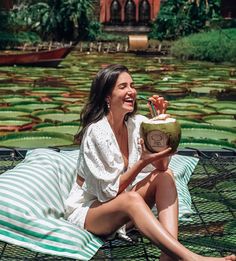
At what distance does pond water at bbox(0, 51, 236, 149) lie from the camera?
4.25 m

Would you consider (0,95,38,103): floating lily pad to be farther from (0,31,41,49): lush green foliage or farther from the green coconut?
(0,31,41,49): lush green foliage

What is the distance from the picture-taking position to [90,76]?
979 centimetres

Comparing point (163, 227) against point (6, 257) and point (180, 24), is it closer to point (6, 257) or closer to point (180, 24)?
point (6, 257)

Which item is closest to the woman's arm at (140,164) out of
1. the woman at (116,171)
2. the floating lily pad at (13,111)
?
the woman at (116,171)

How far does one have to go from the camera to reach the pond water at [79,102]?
4.25 m

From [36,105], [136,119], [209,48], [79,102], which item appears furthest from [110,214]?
[209,48]

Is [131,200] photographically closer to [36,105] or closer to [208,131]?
[208,131]

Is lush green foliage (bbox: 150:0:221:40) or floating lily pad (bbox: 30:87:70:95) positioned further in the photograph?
lush green foliage (bbox: 150:0:221:40)

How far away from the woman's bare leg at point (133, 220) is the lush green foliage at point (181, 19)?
56.7ft

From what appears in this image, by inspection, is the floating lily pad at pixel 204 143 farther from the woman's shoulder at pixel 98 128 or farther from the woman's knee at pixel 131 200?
the woman's knee at pixel 131 200

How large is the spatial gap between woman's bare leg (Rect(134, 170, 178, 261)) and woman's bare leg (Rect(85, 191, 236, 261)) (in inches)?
3.0

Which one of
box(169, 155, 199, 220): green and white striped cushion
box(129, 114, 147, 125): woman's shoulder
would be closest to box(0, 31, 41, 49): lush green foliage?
box(169, 155, 199, 220): green and white striped cushion

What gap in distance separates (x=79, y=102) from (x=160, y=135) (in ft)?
15.0

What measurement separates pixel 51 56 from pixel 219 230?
9.90 m
